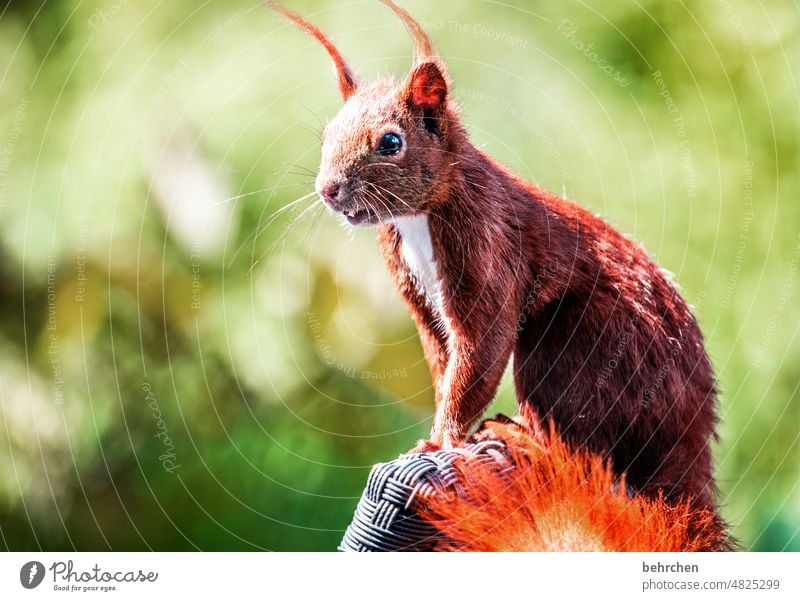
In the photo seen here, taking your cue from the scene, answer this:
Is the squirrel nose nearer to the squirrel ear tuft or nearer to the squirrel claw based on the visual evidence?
the squirrel ear tuft

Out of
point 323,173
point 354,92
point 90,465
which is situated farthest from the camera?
point 90,465

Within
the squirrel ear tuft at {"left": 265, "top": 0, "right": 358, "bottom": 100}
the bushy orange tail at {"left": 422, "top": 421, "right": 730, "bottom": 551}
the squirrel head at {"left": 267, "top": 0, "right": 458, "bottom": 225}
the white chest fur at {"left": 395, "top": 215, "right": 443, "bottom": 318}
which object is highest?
the squirrel ear tuft at {"left": 265, "top": 0, "right": 358, "bottom": 100}

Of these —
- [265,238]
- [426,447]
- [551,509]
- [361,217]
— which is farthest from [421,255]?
[265,238]

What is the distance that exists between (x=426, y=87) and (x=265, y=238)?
712 millimetres

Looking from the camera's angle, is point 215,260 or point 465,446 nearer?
point 465,446

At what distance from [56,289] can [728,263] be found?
122cm

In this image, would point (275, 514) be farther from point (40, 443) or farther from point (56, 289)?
point (56, 289)

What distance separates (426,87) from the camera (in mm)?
1346

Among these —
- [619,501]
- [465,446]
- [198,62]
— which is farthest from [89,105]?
[619,501]

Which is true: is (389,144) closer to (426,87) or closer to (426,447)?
(426,87)

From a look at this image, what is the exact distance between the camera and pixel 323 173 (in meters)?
1.31

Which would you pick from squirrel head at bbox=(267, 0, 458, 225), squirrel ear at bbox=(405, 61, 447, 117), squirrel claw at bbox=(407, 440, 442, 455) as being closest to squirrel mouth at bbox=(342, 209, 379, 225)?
squirrel head at bbox=(267, 0, 458, 225)

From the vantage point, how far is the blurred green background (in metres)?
1.80

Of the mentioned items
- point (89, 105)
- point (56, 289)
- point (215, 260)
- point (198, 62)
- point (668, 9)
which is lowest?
point (56, 289)
